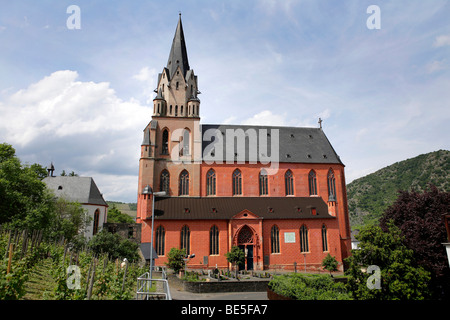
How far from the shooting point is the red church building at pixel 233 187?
33938 millimetres

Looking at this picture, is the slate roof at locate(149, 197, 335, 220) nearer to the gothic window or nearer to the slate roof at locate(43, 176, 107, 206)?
the gothic window

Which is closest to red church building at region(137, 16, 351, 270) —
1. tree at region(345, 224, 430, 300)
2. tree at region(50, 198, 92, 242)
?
tree at region(50, 198, 92, 242)

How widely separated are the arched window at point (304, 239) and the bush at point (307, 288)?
14.8 meters

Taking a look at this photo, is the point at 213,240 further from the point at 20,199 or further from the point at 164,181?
the point at 20,199

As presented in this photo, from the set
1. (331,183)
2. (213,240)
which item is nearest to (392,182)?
(331,183)

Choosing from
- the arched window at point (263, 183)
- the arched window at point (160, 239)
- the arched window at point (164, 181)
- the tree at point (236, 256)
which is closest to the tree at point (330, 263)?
the tree at point (236, 256)

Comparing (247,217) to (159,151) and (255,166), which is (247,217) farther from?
(159,151)

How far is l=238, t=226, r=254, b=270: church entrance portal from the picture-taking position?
110 feet

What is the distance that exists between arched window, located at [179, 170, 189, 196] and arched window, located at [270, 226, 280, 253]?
40.7 ft

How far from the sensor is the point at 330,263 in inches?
1284

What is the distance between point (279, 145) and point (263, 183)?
6866 millimetres

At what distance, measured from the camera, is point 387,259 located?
2009 centimetres

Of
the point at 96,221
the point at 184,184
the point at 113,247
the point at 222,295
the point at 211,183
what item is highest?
the point at 211,183

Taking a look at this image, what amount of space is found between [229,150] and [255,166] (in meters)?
4.45
